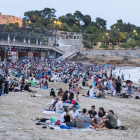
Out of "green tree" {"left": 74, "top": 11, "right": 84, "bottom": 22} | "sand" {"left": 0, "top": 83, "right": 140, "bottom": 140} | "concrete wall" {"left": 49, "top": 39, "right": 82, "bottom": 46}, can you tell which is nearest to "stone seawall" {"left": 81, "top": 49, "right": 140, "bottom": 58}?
"concrete wall" {"left": 49, "top": 39, "right": 82, "bottom": 46}

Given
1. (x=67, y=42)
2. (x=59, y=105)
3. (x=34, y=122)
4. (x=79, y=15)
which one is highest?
(x=79, y=15)

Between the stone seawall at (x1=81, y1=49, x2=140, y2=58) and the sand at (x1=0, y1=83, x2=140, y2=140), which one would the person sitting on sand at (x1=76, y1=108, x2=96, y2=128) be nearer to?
the sand at (x1=0, y1=83, x2=140, y2=140)

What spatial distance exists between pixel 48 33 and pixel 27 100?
73.5 m

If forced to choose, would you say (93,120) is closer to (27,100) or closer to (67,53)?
(27,100)

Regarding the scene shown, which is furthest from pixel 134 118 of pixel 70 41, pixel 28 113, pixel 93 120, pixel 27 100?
pixel 70 41

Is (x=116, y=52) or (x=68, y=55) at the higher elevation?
(x=116, y=52)

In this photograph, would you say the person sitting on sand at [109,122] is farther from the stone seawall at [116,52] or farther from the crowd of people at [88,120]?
the stone seawall at [116,52]

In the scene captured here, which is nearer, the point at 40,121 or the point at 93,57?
the point at 40,121

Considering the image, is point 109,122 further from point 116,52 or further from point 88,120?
point 116,52

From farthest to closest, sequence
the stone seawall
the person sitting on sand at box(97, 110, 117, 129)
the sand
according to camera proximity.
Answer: the stone seawall < the person sitting on sand at box(97, 110, 117, 129) < the sand

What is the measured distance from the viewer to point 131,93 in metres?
20.3

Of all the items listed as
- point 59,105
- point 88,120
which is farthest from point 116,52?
point 88,120

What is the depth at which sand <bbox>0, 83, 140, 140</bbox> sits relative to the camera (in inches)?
330

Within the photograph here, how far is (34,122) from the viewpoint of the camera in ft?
33.1
